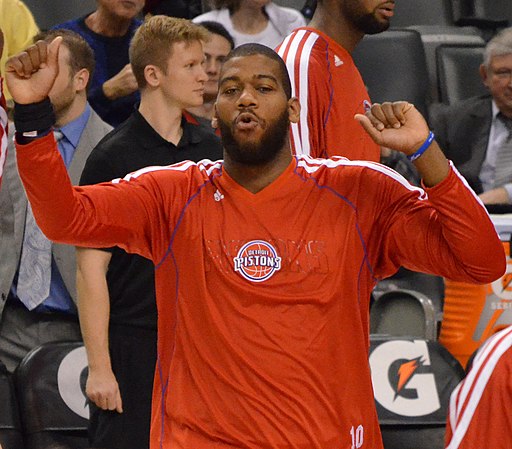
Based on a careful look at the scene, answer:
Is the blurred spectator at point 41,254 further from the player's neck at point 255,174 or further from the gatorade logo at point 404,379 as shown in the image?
the player's neck at point 255,174

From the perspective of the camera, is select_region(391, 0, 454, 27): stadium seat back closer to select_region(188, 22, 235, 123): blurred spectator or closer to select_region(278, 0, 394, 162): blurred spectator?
select_region(188, 22, 235, 123): blurred spectator

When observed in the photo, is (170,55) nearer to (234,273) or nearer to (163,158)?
(163,158)

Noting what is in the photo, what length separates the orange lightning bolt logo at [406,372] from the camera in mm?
5051

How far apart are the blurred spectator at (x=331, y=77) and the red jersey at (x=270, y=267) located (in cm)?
67

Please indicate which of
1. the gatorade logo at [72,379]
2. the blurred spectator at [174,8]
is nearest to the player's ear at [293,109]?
the gatorade logo at [72,379]

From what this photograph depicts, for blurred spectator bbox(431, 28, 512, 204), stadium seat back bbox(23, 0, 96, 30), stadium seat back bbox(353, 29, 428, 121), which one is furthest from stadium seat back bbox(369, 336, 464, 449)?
stadium seat back bbox(23, 0, 96, 30)

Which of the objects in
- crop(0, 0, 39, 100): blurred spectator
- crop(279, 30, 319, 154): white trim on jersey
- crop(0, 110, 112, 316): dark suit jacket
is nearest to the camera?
crop(279, 30, 319, 154): white trim on jersey

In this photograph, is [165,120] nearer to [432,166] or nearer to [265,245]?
[265,245]

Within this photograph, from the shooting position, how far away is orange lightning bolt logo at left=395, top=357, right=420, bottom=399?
5051mm

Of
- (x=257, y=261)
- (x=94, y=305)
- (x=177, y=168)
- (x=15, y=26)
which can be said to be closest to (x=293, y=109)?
(x=177, y=168)

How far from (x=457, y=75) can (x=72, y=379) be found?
3884 mm

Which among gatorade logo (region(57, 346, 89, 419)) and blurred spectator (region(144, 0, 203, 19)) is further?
blurred spectator (region(144, 0, 203, 19))

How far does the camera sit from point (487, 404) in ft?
8.43

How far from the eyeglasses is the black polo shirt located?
2.48 meters
